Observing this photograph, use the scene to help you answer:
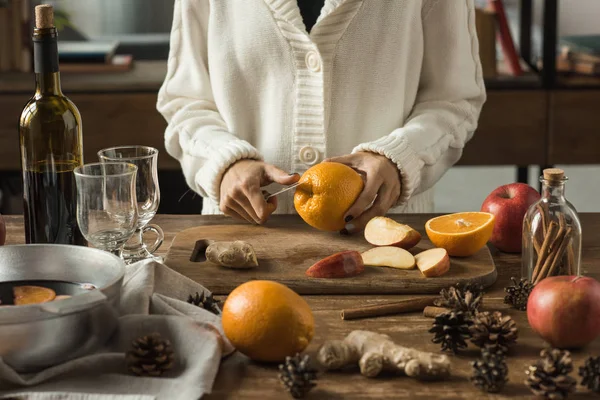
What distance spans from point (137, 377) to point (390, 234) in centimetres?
57

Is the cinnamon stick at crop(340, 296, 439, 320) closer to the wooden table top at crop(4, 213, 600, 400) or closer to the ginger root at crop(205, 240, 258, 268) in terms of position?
the wooden table top at crop(4, 213, 600, 400)

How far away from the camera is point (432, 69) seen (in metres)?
1.81

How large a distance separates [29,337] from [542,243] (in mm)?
698

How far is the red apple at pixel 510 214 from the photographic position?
1420 millimetres

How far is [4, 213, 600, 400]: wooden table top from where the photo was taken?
0.95 m

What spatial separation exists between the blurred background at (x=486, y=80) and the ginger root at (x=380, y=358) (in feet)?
7.15

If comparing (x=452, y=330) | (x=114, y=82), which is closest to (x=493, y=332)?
(x=452, y=330)

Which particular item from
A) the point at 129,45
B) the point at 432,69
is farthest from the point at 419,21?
the point at 129,45

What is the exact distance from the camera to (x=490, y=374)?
93 cm

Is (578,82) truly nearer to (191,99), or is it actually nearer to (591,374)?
(191,99)

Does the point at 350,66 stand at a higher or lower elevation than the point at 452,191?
higher

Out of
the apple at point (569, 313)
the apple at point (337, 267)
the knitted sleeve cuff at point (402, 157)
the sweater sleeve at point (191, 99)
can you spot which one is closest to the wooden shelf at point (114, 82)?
the sweater sleeve at point (191, 99)

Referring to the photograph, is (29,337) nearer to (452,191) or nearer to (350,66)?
(350,66)

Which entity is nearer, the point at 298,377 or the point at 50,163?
the point at 298,377
